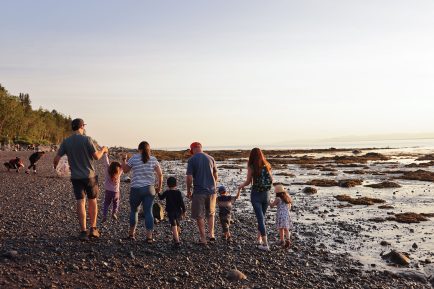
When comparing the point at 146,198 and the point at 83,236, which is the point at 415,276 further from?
the point at 83,236

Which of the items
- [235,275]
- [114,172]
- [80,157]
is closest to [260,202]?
[235,275]

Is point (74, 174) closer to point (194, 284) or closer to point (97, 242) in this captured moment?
point (97, 242)

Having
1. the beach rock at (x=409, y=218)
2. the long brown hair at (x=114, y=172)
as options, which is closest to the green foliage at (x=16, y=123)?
the long brown hair at (x=114, y=172)

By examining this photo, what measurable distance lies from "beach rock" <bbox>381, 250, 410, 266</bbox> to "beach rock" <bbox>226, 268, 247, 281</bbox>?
235 inches

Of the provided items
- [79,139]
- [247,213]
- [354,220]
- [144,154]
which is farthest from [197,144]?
[354,220]

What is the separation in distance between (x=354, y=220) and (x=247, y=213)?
5.49 m

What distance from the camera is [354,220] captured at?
2030 centimetres

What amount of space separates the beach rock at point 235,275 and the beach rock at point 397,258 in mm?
5970

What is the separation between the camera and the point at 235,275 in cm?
980

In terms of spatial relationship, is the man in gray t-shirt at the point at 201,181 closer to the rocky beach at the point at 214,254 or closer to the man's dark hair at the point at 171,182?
the man's dark hair at the point at 171,182

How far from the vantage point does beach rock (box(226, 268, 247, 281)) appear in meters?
9.75

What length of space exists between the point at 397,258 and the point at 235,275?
20.7 feet

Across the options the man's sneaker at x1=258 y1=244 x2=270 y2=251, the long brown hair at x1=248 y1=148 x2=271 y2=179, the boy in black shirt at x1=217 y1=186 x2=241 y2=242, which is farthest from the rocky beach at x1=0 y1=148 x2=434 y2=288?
the long brown hair at x1=248 y1=148 x2=271 y2=179

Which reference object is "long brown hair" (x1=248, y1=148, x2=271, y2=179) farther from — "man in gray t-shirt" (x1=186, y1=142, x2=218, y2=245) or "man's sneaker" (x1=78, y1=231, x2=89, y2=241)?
"man's sneaker" (x1=78, y1=231, x2=89, y2=241)
